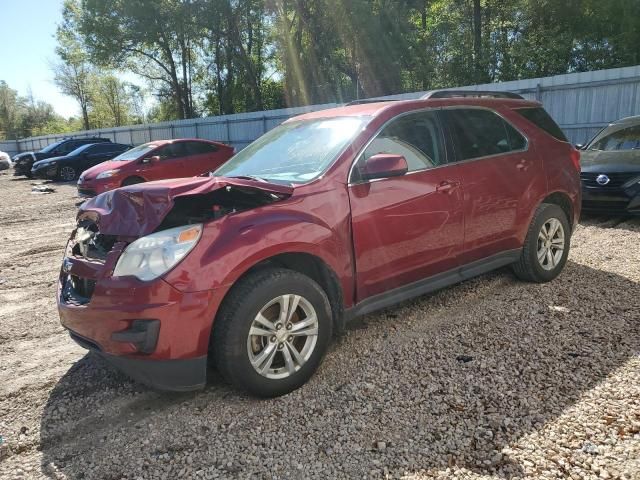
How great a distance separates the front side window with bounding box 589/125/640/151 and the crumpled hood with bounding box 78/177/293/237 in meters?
6.98

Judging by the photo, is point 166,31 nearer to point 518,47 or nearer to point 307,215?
point 518,47

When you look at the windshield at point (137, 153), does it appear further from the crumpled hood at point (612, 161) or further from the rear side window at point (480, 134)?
the rear side window at point (480, 134)

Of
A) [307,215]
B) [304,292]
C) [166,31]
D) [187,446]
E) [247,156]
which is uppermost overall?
[166,31]

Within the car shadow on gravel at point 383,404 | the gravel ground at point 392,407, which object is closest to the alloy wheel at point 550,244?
the gravel ground at point 392,407

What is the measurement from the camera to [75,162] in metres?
18.9

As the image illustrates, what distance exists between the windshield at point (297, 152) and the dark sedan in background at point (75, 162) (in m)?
16.6

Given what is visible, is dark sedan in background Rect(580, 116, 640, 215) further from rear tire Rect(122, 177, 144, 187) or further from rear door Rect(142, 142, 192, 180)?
rear tire Rect(122, 177, 144, 187)

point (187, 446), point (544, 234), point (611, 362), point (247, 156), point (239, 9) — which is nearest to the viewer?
point (187, 446)

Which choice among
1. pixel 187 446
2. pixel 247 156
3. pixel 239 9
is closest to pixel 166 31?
pixel 239 9

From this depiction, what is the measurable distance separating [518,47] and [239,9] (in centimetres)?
1678

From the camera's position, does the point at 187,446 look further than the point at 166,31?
No

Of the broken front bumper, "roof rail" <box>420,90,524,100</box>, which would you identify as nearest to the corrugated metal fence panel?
"roof rail" <box>420,90,524,100</box>

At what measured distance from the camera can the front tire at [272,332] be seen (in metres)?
2.84

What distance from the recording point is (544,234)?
4.80 meters
